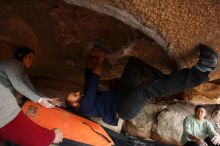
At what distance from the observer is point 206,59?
2.95 meters

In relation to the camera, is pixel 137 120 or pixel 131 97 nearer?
pixel 131 97

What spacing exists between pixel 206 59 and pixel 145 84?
58 cm

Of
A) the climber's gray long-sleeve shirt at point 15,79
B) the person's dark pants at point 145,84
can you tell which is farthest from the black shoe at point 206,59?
the climber's gray long-sleeve shirt at point 15,79

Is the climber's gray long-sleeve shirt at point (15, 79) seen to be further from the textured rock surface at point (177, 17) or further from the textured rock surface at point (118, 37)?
the textured rock surface at point (177, 17)

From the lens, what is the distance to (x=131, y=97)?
3305mm

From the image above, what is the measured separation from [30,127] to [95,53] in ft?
4.07

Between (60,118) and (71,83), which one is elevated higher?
(71,83)

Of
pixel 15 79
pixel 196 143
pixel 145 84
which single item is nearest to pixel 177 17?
pixel 145 84

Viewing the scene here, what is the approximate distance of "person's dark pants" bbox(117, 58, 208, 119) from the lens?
3.08 m

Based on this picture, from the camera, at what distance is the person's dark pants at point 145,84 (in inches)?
121

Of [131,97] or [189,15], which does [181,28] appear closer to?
[189,15]

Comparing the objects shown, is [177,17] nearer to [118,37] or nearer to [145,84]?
[145,84]

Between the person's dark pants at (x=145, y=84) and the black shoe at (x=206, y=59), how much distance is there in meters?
0.05

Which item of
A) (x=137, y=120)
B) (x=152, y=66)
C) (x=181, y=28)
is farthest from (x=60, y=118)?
(x=137, y=120)
